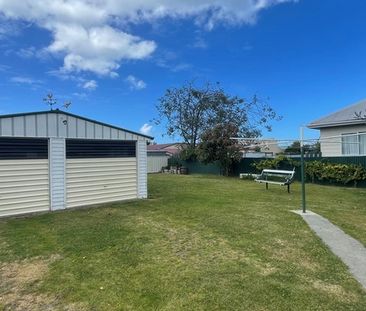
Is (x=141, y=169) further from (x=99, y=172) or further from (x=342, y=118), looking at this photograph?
(x=342, y=118)

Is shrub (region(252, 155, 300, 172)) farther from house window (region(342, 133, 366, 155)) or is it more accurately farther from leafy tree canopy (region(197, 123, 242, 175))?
leafy tree canopy (region(197, 123, 242, 175))

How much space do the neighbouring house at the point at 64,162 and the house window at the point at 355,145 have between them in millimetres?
11029

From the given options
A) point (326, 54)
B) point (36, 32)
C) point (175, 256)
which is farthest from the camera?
point (326, 54)

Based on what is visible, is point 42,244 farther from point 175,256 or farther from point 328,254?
point 328,254

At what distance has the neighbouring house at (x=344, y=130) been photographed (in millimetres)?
18750

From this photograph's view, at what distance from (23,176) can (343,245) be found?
7.86 meters

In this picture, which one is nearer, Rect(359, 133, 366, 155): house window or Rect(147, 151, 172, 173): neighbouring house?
Rect(359, 133, 366, 155): house window

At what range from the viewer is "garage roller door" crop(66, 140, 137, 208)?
11195 mm

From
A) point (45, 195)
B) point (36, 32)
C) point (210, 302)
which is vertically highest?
point (36, 32)

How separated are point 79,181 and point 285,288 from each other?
7944 mm

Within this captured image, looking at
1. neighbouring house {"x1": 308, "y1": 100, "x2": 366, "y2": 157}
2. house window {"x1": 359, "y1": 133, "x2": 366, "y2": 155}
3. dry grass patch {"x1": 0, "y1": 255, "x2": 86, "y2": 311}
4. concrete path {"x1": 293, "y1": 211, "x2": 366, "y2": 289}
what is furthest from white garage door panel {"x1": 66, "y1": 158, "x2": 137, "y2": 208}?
house window {"x1": 359, "y1": 133, "x2": 366, "y2": 155}

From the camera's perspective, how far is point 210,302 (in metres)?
4.35

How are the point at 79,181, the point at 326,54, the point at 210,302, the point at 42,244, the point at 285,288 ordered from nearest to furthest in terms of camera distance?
the point at 210,302
the point at 285,288
the point at 42,244
the point at 79,181
the point at 326,54

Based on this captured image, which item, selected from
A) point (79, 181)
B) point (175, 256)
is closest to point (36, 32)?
point (79, 181)
